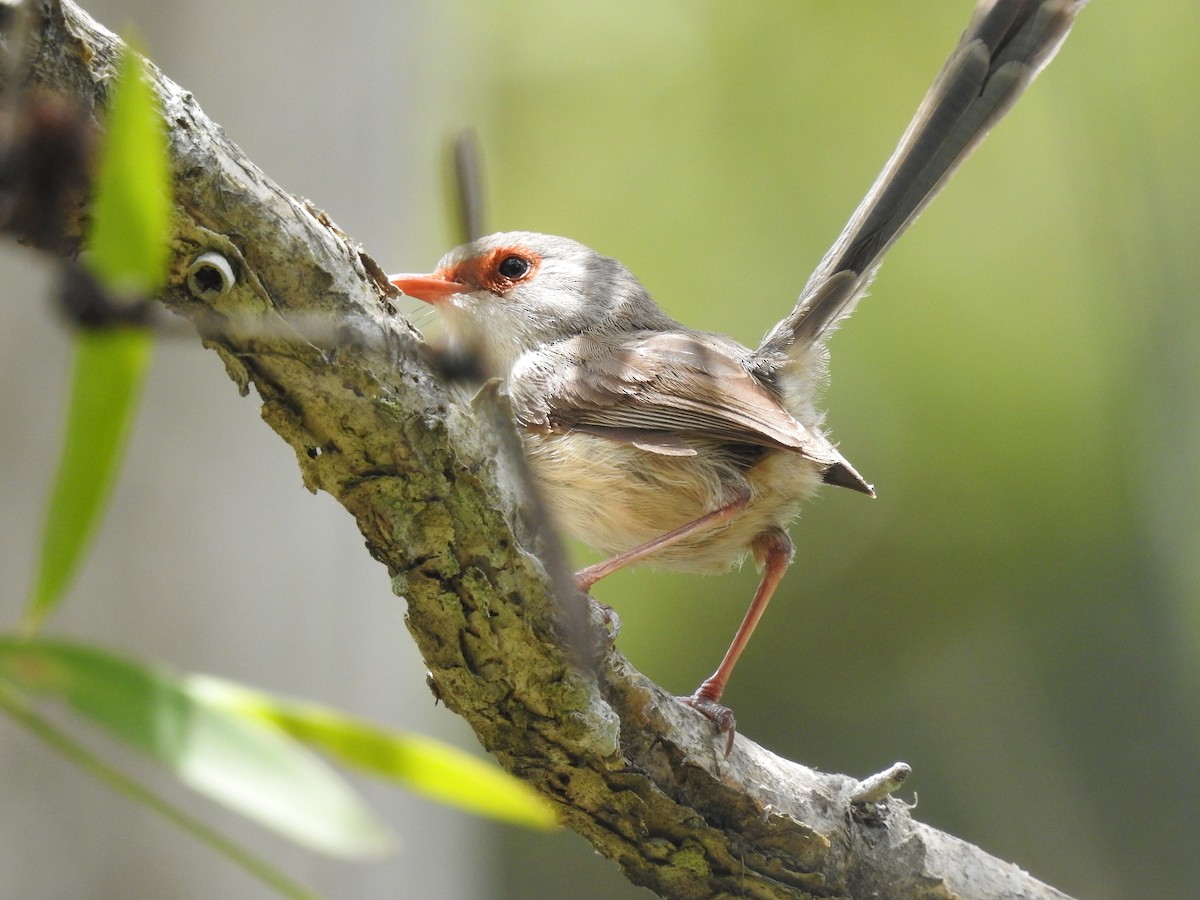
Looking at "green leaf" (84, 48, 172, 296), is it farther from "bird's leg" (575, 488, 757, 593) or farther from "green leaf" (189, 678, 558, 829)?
"bird's leg" (575, 488, 757, 593)

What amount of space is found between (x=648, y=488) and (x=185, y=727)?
2554mm

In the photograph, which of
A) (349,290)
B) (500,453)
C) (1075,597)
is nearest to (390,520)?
(500,453)

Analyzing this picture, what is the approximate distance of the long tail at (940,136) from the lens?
3.40m

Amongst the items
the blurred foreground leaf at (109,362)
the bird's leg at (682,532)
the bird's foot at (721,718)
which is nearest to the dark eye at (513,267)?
the bird's leg at (682,532)

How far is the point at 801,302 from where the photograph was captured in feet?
12.7

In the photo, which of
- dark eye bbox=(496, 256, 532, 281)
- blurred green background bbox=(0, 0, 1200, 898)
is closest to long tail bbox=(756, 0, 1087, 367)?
dark eye bbox=(496, 256, 532, 281)

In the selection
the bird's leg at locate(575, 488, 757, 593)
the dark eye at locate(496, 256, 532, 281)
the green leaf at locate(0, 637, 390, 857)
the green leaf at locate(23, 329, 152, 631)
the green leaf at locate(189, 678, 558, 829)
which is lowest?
the green leaf at locate(0, 637, 390, 857)

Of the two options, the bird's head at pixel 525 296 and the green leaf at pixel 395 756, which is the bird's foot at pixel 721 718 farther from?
the green leaf at pixel 395 756

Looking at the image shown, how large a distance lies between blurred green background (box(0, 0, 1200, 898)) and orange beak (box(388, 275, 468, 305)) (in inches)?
114

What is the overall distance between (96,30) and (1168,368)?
10.6 m

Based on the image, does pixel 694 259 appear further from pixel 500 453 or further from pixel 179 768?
pixel 179 768

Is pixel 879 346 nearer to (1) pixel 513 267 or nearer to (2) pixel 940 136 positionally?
(1) pixel 513 267

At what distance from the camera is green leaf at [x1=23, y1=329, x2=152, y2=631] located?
85 centimetres

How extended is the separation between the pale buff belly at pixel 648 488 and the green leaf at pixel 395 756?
236 centimetres
